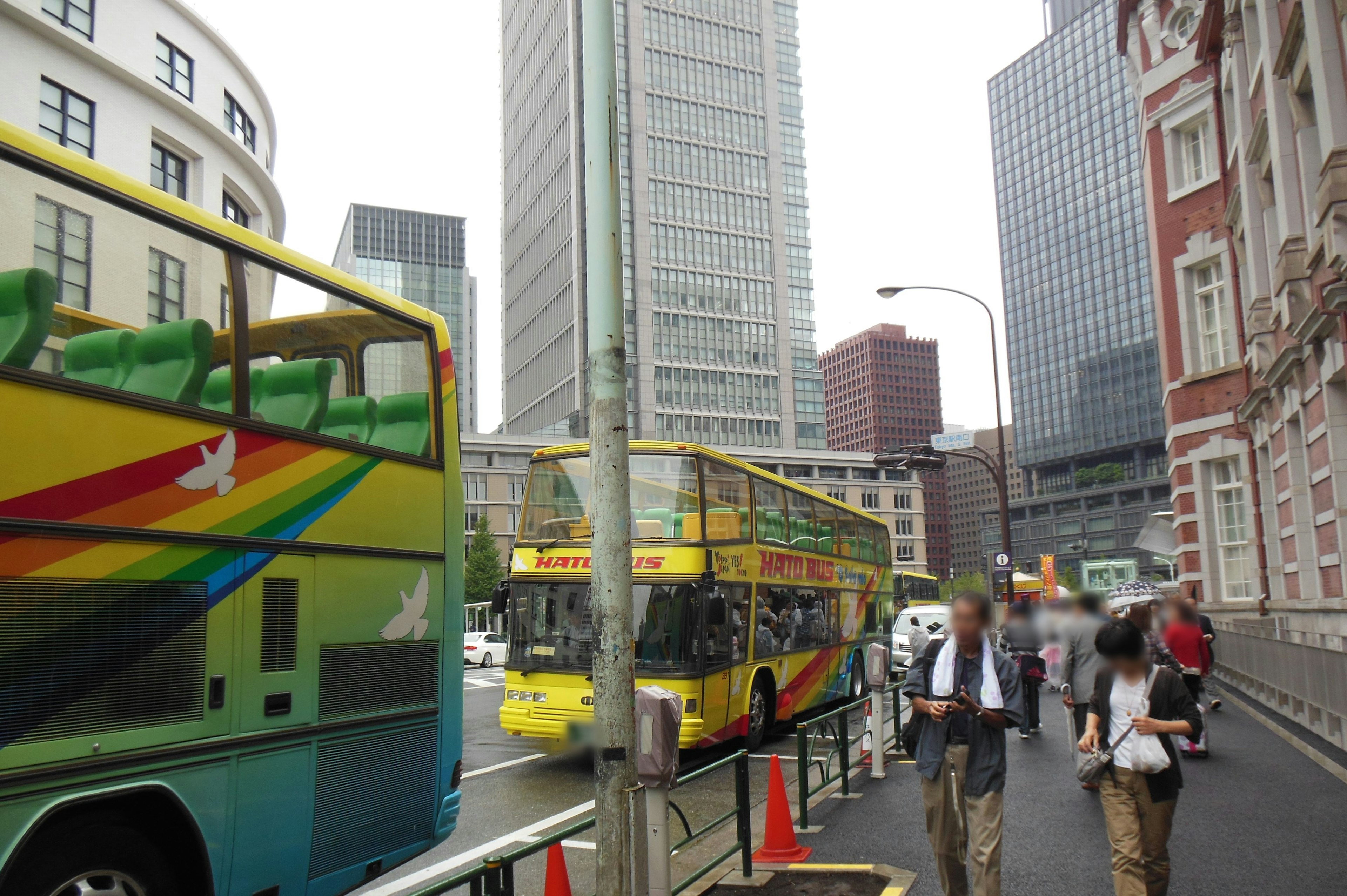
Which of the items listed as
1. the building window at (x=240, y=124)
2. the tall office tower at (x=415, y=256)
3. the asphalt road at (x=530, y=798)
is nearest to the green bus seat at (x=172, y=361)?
the asphalt road at (x=530, y=798)

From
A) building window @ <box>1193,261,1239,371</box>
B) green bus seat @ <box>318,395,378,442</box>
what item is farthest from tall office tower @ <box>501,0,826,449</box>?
green bus seat @ <box>318,395,378,442</box>

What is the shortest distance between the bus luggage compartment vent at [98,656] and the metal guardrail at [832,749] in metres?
4.99

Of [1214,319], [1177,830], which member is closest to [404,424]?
[1177,830]

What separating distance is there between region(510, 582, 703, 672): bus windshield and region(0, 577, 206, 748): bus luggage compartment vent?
24.7 ft

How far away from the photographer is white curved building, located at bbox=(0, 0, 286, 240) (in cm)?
3316

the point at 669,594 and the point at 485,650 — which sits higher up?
the point at 669,594

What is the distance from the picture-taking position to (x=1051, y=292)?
15325 centimetres

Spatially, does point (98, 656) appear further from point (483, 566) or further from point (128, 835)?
point (483, 566)

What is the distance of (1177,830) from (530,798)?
592cm

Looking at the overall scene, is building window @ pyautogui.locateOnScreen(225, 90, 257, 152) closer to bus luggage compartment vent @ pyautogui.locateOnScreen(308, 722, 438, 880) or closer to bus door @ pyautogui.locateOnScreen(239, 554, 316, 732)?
bus luggage compartment vent @ pyautogui.locateOnScreen(308, 722, 438, 880)

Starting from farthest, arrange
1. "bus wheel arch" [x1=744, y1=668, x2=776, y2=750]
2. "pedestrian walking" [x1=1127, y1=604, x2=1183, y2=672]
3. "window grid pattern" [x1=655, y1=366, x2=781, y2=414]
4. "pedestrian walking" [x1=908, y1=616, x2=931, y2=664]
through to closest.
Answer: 1. "window grid pattern" [x1=655, y1=366, x2=781, y2=414]
2. "bus wheel arch" [x1=744, y1=668, x2=776, y2=750]
3. "pedestrian walking" [x1=1127, y1=604, x2=1183, y2=672]
4. "pedestrian walking" [x1=908, y1=616, x2=931, y2=664]

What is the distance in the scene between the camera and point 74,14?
35344 millimetres

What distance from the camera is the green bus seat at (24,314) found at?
14.2ft

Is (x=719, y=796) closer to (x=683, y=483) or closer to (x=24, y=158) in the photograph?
(x=683, y=483)
